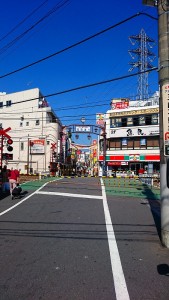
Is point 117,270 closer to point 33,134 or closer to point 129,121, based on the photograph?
point 129,121

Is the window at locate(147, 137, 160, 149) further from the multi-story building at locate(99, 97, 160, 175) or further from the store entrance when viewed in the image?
the store entrance

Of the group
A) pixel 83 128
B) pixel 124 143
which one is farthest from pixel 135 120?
pixel 83 128

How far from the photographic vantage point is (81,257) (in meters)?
6.68

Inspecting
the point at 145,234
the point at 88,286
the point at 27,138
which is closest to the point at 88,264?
the point at 88,286

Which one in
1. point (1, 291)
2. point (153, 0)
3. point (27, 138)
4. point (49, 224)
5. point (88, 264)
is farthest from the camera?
point (27, 138)

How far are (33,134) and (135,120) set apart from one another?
62.5 feet

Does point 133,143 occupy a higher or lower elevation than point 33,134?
lower

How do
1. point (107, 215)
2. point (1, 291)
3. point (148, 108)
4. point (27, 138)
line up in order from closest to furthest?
point (1, 291) < point (107, 215) < point (148, 108) < point (27, 138)

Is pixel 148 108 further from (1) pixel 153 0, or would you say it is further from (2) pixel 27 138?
(1) pixel 153 0

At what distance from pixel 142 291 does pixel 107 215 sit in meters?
7.26

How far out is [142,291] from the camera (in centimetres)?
488

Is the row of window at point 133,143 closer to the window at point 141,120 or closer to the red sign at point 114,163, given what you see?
the red sign at point 114,163

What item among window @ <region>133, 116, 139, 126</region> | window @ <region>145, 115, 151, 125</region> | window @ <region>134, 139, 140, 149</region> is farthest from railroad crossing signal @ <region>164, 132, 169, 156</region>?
window @ <region>133, 116, 139, 126</region>

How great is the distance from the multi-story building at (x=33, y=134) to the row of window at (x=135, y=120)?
11.3 metres
